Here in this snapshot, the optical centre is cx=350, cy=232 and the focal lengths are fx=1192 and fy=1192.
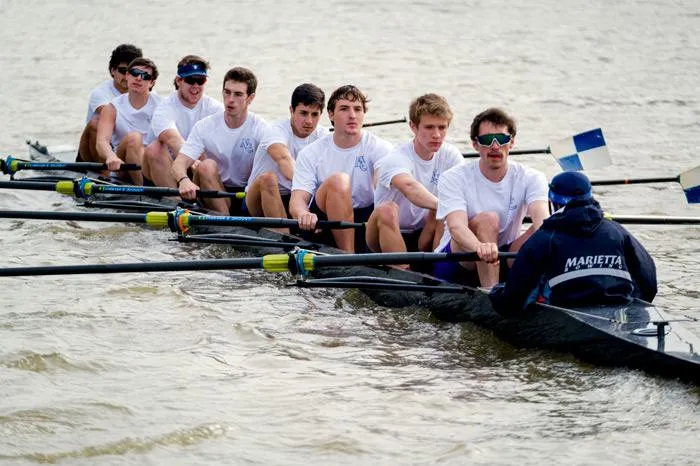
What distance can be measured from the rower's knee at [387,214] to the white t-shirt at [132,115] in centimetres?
433

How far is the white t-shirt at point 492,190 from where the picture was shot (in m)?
7.27

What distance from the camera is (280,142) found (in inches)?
364

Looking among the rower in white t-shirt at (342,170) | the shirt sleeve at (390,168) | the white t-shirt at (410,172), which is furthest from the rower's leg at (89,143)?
the shirt sleeve at (390,168)

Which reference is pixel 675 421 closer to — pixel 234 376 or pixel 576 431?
pixel 576 431

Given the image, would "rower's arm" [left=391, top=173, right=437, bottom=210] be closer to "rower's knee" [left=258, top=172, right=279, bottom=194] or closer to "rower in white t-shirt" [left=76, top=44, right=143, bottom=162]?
"rower's knee" [left=258, top=172, right=279, bottom=194]

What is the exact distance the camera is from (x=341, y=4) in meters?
26.3

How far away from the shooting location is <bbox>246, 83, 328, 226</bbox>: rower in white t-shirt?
8953mm

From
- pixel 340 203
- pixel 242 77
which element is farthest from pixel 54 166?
pixel 340 203

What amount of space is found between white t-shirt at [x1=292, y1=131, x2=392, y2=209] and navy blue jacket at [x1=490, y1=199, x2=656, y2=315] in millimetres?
2336

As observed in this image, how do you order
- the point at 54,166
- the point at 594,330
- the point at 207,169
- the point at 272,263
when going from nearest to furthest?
the point at 594,330 → the point at 272,263 → the point at 207,169 → the point at 54,166

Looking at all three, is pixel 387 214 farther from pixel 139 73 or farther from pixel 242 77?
pixel 139 73

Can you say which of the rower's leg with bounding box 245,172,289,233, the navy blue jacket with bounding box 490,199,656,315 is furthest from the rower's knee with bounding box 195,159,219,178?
the navy blue jacket with bounding box 490,199,656,315

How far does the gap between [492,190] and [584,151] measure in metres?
2.06

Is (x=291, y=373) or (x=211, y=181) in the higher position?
(x=211, y=181)
